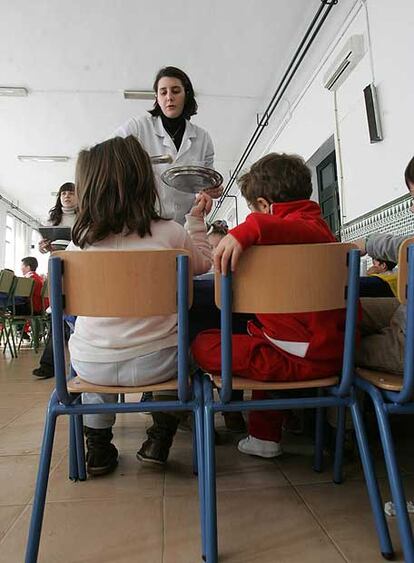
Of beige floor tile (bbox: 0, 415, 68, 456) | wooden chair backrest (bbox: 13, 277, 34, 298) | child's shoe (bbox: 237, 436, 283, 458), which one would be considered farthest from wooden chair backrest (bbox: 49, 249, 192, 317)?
wooden chair backrest (bbox: 13, 277, 34, 298)

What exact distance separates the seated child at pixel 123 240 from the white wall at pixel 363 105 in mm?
2225

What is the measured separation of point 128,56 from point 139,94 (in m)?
0.73

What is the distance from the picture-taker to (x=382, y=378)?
0.94 meters

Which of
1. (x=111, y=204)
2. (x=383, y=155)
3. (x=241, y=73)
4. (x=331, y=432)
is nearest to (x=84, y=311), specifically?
(x=111, y=204)

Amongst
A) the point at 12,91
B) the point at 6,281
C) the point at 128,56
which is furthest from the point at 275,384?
the point at 12,91

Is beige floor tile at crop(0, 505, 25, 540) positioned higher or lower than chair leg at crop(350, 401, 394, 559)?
lower

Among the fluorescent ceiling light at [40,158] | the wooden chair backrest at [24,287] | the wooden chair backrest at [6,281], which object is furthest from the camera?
the fluorescent ceiling light at [40,158]

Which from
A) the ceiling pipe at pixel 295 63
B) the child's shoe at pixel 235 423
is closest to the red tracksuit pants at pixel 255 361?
the child's shoe at pixel 235 423

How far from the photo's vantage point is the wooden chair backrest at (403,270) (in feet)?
2.74

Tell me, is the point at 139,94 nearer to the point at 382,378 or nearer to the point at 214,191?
the point at 214,191

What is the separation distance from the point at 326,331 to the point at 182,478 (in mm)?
684

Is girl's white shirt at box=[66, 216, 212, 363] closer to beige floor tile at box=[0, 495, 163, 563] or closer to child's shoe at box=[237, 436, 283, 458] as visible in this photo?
beige floor tile at box=[0, 495, 163, 563]

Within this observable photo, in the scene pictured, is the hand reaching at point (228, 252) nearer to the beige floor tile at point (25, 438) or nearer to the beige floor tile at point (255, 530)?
the beige floor tile at point (255, 530)

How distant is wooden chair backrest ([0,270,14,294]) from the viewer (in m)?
4.25
